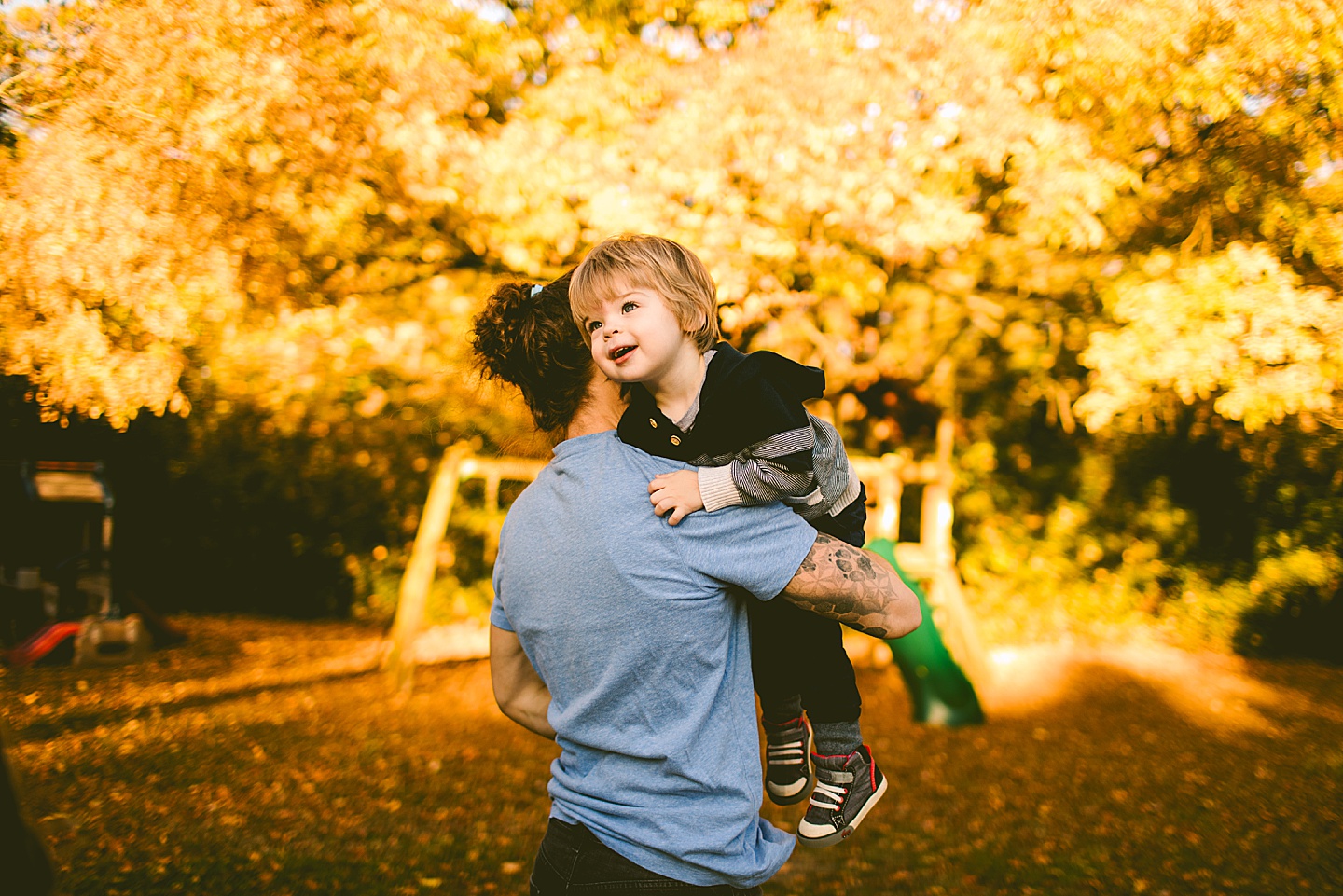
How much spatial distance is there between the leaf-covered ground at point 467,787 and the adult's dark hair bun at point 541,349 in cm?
262

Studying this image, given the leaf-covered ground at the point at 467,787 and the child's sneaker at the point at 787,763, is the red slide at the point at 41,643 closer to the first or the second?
the leaf-covered ground at the point at 467,787

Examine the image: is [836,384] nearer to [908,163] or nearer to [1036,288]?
[1036,288]

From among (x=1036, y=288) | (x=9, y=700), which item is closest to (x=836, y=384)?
(x=1036, y=288)

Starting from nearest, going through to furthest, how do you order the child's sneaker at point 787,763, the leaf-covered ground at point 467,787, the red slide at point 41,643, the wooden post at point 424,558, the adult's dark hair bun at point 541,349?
1. the adult's dark hair bun at point 541,349
2. the child's sneaker at point 787,763
3. the red slide at point 41,643
4. the leaf-covered ground at point 467,787
5. the wooden post at point 424,558

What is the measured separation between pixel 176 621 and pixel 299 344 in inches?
63.8

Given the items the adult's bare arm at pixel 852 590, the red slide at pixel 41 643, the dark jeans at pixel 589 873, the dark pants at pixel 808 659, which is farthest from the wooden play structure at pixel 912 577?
the dark jeans at pixel 589 873

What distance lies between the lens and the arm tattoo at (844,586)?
1.40 meters

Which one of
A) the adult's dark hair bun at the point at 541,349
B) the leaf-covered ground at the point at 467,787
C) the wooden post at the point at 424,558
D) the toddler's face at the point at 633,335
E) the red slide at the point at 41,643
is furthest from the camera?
the wooden post at the point at 424,558

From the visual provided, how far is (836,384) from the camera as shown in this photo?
6797 millimetres

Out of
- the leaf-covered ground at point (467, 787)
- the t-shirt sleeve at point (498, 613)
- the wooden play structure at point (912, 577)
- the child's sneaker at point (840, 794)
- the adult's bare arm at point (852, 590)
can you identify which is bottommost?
the leaf-covered ground at point (467, 787)

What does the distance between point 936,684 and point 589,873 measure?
537 cm

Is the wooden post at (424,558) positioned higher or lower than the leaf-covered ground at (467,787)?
higher

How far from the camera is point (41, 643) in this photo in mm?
3457

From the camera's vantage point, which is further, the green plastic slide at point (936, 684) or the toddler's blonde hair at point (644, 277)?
the green plastic slide at point (936, 684)
